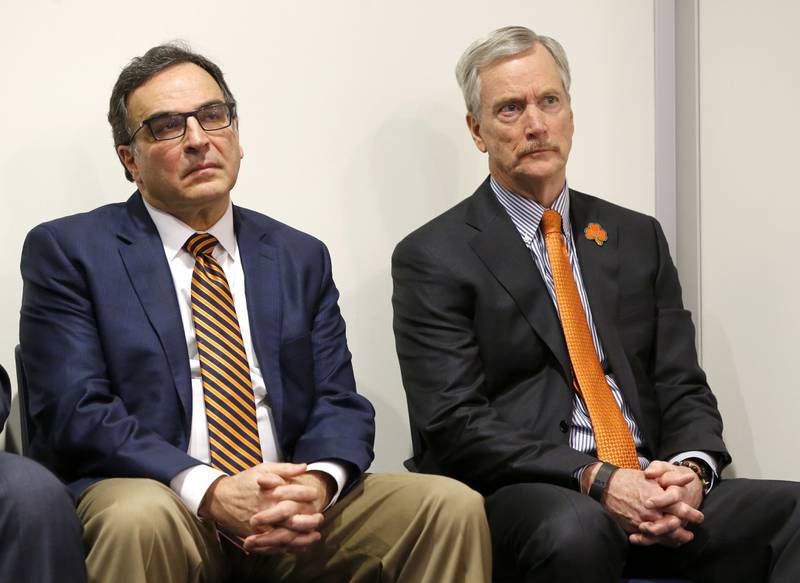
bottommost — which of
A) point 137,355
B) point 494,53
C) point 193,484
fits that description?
point 193,484

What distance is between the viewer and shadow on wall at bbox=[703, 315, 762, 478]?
11.9 feet

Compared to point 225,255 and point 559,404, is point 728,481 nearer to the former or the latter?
point 559,404

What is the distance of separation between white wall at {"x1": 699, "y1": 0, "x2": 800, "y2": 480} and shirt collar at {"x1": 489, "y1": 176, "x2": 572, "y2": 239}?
0.71m

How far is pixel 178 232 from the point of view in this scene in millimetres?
2869

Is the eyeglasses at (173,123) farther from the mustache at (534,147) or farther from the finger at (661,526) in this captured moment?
the finger at (661,526)

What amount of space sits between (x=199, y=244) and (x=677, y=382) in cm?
127

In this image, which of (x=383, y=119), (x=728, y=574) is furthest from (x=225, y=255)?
(x=728, y=574)

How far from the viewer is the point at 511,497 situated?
9.02 feet

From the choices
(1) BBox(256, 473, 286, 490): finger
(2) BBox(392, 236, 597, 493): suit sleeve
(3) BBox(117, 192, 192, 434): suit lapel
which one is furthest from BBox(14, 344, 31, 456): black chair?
Answer: (2) BBox(392, 236, 597, 493): suit sleeve

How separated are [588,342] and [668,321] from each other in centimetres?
28

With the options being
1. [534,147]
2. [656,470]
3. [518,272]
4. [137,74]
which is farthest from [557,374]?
[137,74]

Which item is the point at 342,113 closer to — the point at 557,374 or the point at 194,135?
the point at 194,135

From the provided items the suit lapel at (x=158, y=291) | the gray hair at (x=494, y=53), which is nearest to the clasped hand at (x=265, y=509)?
the suit lapel at (x=158, y=291)

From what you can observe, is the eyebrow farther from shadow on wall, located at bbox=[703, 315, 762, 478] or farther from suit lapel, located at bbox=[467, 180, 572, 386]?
shadow on wall, located at bbox=[703, 315, 762, 478]
